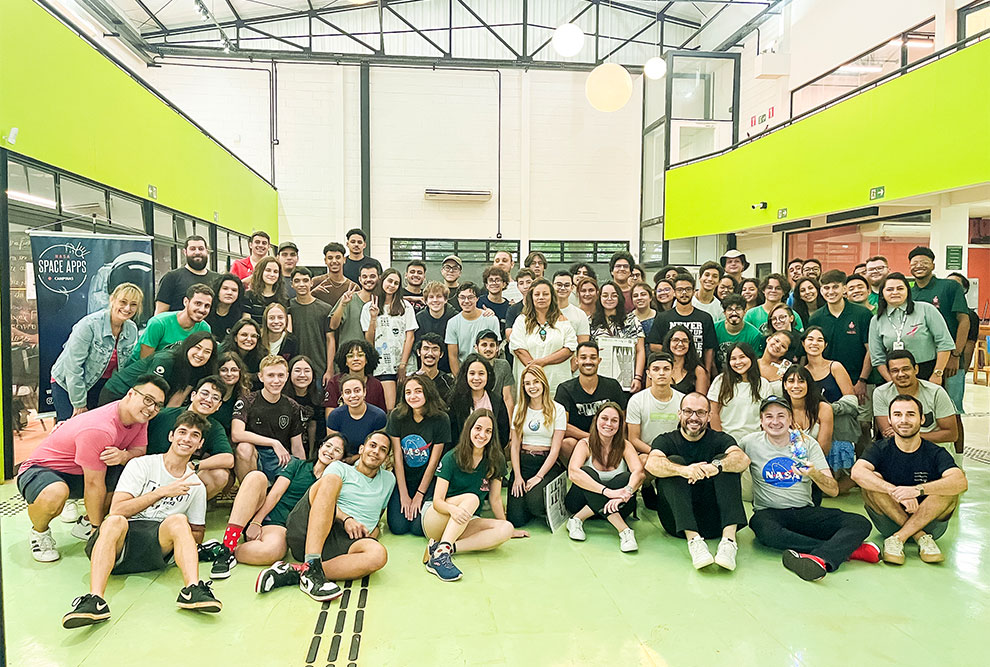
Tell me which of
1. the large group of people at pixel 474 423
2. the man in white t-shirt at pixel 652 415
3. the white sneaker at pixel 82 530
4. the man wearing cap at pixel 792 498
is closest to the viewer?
the large group of people at pixel 474 423

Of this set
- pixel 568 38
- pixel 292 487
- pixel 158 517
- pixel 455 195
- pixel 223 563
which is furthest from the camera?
pixel 455 195

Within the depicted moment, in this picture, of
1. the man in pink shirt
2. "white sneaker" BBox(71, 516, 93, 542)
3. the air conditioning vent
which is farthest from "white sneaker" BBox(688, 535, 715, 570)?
the air conditioning vent

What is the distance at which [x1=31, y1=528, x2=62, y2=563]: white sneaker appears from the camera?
147 inches

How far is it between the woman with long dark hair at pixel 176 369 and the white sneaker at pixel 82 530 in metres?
0.73

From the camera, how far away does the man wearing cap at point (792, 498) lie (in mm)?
3779

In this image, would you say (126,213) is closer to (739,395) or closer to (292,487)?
(292,487)

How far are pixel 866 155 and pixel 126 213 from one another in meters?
8.11

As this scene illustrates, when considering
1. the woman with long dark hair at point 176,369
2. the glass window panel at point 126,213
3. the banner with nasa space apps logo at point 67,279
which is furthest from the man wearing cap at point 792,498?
the glass window panel at point 126,213

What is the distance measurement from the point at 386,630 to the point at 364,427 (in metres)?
1.46

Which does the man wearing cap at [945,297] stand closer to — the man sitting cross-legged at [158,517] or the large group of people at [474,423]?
the large group of people at [474,423]

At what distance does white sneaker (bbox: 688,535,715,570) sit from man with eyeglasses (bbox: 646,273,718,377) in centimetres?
149

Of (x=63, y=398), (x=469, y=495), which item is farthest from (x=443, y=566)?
(x=63, y=398)

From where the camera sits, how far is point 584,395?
4594 millimetres

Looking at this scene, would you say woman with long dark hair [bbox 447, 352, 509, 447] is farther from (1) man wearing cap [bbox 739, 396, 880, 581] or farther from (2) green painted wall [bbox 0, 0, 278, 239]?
(2) green painted wall [bbox 0, 0, 278, 239]
